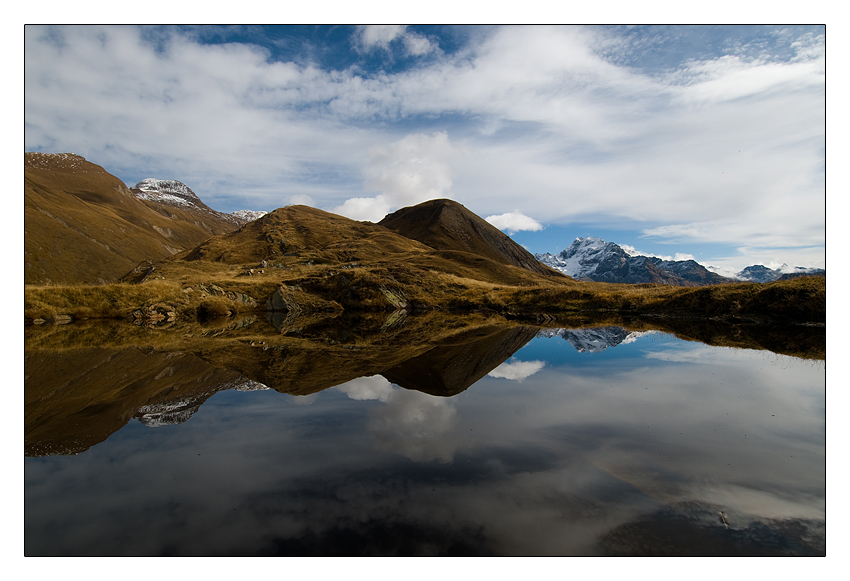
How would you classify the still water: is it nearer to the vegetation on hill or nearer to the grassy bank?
the grassy bank

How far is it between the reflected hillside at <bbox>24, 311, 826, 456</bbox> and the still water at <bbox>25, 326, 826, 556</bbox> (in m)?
0.15

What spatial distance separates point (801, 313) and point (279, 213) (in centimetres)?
15545

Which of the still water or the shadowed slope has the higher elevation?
the shadowed slope

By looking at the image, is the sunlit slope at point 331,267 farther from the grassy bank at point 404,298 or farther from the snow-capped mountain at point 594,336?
the snow-capped mountain at point 594,336

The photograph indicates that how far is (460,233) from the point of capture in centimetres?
17312

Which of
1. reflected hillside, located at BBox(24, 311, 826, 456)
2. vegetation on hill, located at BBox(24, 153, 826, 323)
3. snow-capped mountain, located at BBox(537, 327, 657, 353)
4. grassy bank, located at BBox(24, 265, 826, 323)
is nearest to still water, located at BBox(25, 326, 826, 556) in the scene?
reflected hillside, located at BBox(24, 311, 826, 456)

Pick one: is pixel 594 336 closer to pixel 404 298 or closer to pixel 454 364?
pixel 454 364

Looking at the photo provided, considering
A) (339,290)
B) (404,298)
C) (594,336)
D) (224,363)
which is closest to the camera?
(224,363)

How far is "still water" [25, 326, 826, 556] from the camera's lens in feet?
14.1

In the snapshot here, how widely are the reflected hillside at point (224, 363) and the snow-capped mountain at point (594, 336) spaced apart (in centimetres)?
6

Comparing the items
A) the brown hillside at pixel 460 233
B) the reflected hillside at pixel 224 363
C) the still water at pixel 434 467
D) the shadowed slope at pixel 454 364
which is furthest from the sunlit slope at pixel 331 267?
the still water at pixel 434 467

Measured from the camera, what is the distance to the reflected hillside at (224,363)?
887 cm

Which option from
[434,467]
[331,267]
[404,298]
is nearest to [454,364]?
[434,467]

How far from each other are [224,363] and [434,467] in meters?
11.7
